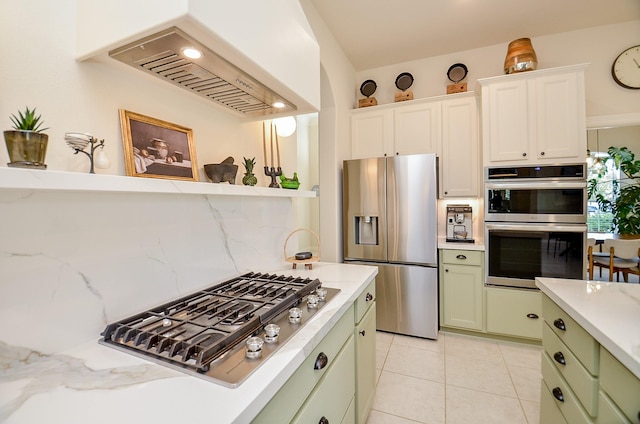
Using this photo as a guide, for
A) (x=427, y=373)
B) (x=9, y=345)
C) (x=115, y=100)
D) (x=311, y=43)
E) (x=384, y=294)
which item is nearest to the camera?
(x=9, y=345)

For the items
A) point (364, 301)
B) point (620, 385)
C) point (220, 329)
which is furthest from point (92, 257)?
point (620, 385)

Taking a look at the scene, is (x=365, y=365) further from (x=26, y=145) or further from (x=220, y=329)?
(x=26, y=145)

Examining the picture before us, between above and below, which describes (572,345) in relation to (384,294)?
above

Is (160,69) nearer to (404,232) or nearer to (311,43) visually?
(311,43)

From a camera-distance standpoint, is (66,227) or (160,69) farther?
(160,69)

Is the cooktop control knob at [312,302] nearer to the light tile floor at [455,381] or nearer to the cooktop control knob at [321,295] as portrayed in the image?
the cooktop control knob at [321,295]

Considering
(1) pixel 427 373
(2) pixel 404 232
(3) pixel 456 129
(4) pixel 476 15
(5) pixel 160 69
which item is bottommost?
(1) pixel 427 373

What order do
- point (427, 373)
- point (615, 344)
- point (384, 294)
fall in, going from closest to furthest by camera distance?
point (615, 344), point (427, 373), point (384, 294)

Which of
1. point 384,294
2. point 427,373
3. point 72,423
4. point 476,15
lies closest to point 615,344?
point 72,423

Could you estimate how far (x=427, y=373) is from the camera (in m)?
2.25

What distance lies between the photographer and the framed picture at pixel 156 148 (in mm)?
1030

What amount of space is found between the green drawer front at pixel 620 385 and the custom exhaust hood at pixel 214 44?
149 centimetres

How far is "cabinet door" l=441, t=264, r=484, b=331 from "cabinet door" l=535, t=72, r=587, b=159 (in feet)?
4.09

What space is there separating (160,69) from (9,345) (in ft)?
3.07
